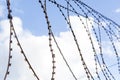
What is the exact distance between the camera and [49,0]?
8.17 meters

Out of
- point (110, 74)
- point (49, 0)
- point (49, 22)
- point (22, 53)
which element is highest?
point (49, 0)

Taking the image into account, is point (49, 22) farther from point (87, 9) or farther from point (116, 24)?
point (116, 24)

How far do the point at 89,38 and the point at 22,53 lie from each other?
3538 millimetres

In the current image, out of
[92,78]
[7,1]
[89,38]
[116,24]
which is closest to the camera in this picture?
[7,1]

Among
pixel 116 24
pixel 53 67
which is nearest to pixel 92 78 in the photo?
pixel 53 67

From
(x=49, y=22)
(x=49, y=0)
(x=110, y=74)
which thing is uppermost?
(x=49, y=0)

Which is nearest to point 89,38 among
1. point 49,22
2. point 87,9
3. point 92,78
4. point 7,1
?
point 87,9

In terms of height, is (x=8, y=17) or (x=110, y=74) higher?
(x=8, y=17)

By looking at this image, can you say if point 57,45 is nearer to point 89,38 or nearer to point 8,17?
point 8,17

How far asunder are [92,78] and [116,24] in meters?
4.35

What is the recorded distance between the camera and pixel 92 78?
318 inches

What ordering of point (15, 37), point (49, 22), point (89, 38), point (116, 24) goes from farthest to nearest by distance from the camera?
point (116, 24)
point (89, 38)
point (49, 22)
point (15, 37)

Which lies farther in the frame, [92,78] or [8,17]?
[92,78]

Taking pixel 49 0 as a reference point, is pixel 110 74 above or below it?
below
